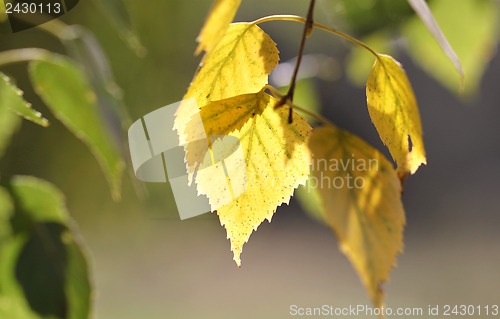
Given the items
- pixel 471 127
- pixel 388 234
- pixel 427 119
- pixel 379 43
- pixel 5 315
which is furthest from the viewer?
pixel 471 127

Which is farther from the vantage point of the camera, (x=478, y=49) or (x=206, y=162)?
(x=478, y=49)

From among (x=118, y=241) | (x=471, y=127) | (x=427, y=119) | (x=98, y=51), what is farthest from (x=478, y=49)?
(x=471, y=127)

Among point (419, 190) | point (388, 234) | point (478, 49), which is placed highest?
point (388, 234)

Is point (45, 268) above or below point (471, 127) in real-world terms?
above

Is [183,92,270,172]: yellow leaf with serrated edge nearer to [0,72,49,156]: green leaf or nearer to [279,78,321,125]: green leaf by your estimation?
[0,72,49,156]: green leaf

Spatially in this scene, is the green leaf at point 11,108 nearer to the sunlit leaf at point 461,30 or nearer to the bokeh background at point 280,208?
A: the bokeh background at point 280,208

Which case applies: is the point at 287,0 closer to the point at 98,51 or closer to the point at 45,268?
the point at 98,51

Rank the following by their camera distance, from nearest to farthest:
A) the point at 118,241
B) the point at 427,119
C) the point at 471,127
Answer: the point at 118,241 < the point at 427,119 < the point at 471,127

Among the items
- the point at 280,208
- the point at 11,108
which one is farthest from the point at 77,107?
the point at 280,208
